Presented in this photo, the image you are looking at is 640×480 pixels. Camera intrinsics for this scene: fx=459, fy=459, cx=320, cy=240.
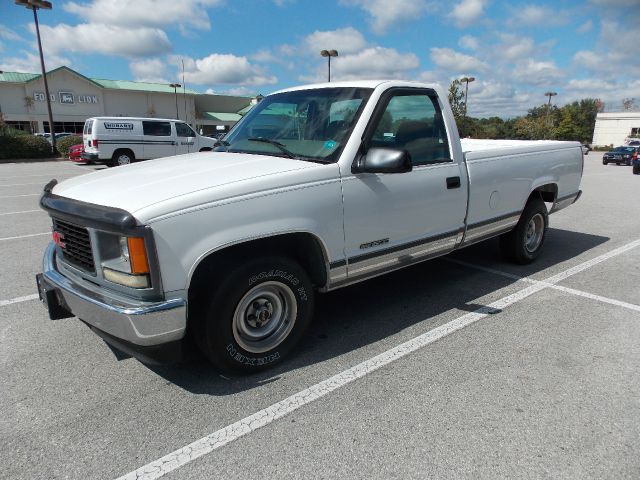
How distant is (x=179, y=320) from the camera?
263cm

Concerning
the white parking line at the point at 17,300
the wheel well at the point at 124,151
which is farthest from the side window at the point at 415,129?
the wheel well at the point at 124,151

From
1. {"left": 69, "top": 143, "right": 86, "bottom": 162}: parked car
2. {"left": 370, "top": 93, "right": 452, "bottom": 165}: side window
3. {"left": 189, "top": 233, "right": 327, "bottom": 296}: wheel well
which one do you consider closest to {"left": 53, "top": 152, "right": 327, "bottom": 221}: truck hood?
{"left": 189, "top": 233, "right": 327, "bottom": 296}: wheel well

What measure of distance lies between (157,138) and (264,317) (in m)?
18.4

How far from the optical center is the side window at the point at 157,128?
19438mm

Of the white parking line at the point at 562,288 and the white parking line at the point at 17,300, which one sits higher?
the white parking line at the point at 17,300

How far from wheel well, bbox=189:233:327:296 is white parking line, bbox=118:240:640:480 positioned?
692 millimetres

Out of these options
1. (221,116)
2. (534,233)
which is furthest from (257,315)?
(221,116)

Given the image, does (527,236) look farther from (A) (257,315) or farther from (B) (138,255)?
(B) (138,255)

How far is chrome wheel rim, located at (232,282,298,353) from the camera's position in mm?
3004

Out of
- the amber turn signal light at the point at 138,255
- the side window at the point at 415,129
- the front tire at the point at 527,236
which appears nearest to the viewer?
the amber turn signal light at the point at 138,255

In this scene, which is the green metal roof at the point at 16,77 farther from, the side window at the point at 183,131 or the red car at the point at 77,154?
the side window at the point at 183,131

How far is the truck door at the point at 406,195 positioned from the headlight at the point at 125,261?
141 centimetres

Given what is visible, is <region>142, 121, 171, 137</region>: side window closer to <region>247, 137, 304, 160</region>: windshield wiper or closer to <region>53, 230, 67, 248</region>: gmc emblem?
<region>247, 137, 304, 160</region>: windshield wiper

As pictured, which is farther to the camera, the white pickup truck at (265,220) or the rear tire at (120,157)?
the rear tire at (120,157)
